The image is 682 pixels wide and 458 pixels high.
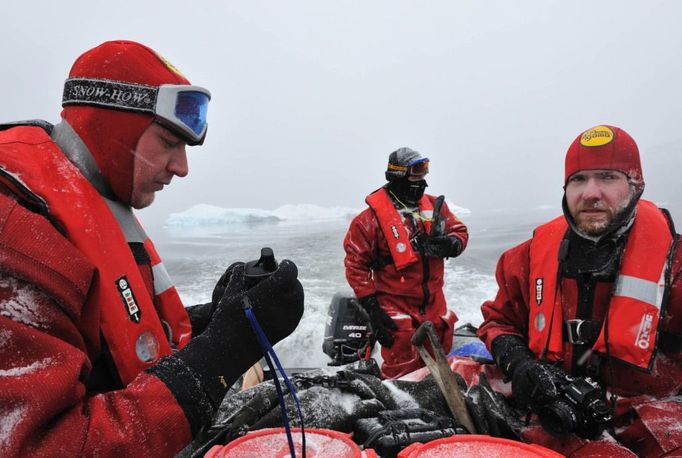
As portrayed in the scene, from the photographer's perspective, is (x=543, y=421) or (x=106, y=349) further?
(x=543, y=421)

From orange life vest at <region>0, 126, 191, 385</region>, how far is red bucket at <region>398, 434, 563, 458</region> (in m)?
0.78

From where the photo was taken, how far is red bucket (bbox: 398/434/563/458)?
1294 millimetres

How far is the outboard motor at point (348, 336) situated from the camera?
4.48 metres

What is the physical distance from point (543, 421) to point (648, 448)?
0.38 meters

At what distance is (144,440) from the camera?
3.10 feet

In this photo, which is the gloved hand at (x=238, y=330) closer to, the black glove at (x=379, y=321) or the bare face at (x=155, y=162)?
the bare face at (x=155, y=162)

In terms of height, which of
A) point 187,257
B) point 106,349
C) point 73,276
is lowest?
point 187,257

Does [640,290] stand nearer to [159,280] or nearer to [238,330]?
[238,330]

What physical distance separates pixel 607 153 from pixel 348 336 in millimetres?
3051

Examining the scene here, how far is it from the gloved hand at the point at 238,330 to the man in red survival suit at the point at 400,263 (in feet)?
9.18

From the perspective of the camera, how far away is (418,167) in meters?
4.08

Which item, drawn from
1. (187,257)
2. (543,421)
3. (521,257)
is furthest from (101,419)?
(187,257)

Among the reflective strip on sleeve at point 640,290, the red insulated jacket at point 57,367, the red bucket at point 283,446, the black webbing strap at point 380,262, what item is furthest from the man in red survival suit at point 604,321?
the black webbing strap at point 380,262

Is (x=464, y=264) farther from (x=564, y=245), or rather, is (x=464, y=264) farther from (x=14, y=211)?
(x=14, y=211)
